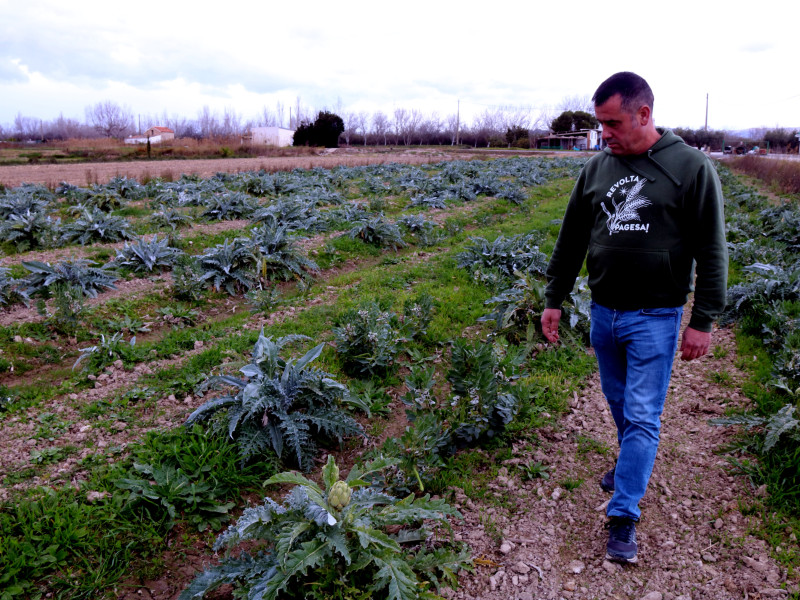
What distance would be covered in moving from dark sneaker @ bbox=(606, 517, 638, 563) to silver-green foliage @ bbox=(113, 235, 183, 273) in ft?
24.9

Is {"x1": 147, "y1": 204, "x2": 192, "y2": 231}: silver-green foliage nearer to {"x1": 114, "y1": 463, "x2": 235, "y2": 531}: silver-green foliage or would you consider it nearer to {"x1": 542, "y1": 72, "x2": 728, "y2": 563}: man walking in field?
{"x1": 114, "y1": 463, "x2": 235, "y2": 531}: silver-green foliage

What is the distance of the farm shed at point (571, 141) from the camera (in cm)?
7819

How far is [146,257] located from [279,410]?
5.67 m

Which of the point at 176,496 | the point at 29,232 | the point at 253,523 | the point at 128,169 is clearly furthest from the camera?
the point at 128,169

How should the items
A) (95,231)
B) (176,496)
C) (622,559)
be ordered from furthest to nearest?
1. (95,231)
2. (176,496)
3. (622,559)

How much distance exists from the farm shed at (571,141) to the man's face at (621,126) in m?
81.5

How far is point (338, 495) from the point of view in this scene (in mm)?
2375

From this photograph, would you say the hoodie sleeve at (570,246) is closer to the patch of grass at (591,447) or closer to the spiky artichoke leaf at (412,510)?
the patch of grass at (591,447)

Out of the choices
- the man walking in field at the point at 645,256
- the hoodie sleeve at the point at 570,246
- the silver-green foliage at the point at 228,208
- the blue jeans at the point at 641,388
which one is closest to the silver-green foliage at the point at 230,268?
the silver-green foliage at the point at 228,208

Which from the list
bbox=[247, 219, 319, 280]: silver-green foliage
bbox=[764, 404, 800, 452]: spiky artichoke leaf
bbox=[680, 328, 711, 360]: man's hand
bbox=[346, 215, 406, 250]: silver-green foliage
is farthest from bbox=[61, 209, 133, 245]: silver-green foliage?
bbox=[764, 404, 800, 452]: spiky artichoke leaf

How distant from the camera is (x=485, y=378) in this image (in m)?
3.71

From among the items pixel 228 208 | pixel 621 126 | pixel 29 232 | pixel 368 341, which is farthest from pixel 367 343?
pixel 228 208

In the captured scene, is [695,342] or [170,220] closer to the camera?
[695,342]

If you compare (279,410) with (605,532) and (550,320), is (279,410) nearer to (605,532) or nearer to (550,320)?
(550,320)
